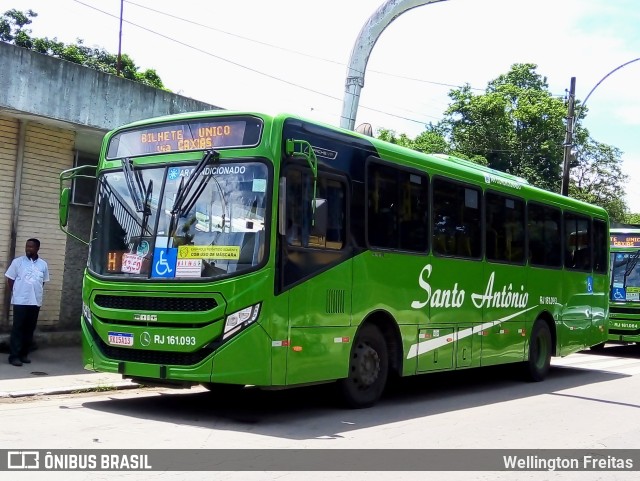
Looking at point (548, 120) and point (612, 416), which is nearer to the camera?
point (612, 416)

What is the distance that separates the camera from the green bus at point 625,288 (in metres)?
19.7

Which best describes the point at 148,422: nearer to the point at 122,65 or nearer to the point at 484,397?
the point at 484,397

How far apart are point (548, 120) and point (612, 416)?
42262 millimetres

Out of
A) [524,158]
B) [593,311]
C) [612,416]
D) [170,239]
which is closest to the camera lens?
[170,239]

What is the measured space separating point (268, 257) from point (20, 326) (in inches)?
212

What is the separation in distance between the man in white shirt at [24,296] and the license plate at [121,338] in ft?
11.7

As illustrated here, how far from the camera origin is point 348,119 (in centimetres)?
1234

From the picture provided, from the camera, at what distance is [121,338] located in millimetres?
8453

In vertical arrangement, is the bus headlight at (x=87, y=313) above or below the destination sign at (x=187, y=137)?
below

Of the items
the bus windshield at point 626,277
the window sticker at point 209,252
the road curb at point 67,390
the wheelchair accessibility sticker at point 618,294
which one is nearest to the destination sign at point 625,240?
the bus windshield at point 626,277

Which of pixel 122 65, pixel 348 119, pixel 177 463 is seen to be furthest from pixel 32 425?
pixel 122 65

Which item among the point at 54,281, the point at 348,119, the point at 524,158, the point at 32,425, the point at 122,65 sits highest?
the point at 122,65

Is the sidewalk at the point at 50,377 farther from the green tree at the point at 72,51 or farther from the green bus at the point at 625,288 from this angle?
the green tree at the point at 72,51

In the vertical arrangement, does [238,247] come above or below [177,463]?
above
